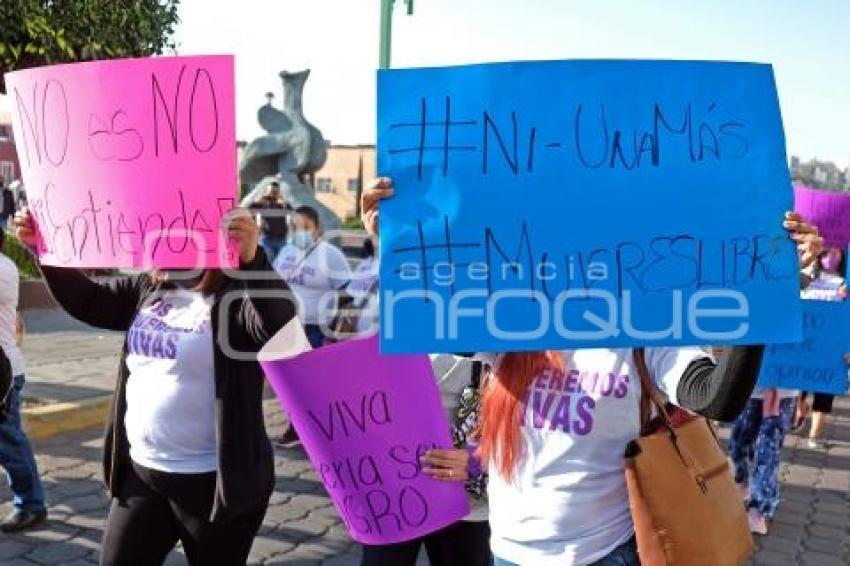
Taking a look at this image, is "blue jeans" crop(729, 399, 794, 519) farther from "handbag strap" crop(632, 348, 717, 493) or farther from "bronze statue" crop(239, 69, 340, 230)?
"bronze statue" crop(239, 69, 340, 230)

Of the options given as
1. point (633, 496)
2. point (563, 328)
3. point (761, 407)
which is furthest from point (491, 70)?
point (761, 407)

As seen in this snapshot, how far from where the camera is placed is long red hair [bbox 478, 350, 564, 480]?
90.7 inches

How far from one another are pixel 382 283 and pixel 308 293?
5.64 m

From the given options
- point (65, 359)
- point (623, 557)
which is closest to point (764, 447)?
point (623, 557)

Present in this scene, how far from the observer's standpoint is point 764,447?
5453 mm

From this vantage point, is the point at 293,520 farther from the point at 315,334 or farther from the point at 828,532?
the point at 828,532

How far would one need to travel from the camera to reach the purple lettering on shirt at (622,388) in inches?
85.7

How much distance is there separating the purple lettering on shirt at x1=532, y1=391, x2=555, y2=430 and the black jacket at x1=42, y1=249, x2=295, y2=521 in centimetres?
99

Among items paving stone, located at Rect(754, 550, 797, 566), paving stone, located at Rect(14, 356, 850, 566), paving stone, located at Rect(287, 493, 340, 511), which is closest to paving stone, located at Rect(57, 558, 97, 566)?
paving stone, located at Rect(14, 356, 850, 566)

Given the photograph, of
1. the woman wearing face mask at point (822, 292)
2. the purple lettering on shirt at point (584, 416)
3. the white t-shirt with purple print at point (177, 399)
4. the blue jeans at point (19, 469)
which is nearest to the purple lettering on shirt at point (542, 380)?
the purple lettering on shirt at point (584, 416)

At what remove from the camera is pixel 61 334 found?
10.8 m

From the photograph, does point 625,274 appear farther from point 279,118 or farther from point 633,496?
point 279,118

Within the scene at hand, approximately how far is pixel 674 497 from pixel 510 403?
0.48m

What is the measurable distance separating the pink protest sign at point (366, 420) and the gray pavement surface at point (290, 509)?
2065 millimetres
